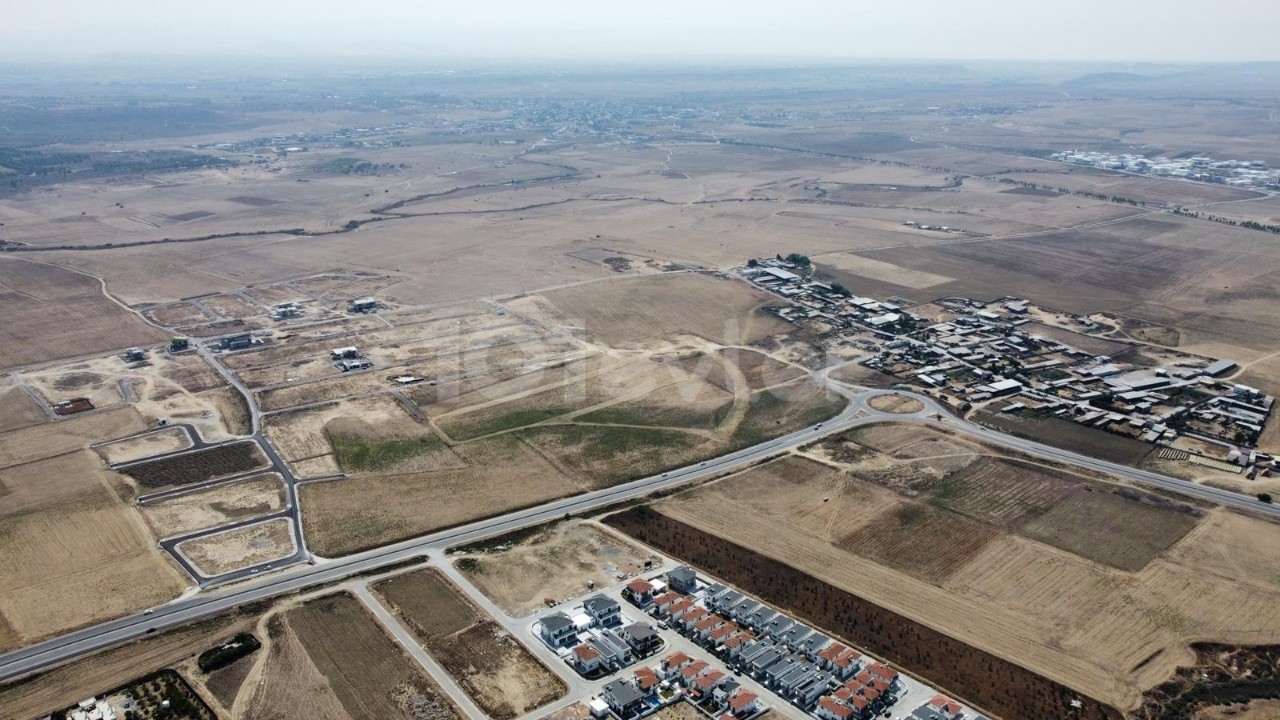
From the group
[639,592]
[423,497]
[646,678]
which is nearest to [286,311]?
[423,497]

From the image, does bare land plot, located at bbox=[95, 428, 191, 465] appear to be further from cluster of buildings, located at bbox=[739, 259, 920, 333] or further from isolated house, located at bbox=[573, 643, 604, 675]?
cluster of buildings, located at bbox=[739, 259, 920, 333]

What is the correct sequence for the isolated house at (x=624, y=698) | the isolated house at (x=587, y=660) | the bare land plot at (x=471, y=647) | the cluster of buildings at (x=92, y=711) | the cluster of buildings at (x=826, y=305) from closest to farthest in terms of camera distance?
the cluster of buildings at (x=92, y=711)
the isolated house at (x=624, y=698)
the bare land plot at (x=471, y=647)
the isolated house at (x=587, y=660)
the cluster of buildings at (x=826, y=305)

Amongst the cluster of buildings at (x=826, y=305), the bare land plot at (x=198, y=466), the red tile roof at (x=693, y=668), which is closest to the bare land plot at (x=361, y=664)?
the red tile roof at (x=693, y=668)

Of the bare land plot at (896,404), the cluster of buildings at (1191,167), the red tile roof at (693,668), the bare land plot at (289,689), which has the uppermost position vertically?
the cluster of buildings at (1191,167)

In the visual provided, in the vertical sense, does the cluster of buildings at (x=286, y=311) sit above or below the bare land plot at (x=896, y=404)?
above

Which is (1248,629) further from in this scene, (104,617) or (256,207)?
(256,207)

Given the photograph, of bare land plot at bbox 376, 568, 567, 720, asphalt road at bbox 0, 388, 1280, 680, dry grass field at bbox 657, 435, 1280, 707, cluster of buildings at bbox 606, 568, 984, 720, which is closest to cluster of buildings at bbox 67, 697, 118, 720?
asphalt road at bbox 0, 388, 1280, 680

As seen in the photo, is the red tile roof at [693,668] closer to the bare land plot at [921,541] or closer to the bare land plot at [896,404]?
the bare land plot at [921,541]

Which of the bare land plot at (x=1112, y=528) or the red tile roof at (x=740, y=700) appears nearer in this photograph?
the red tile roof at (x=740, y=700)
